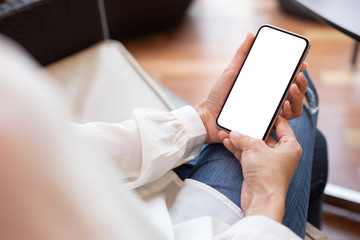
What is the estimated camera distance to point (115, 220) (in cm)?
24

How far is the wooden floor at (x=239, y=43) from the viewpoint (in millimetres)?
1058

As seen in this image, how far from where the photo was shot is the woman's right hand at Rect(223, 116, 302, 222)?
18.0 inches

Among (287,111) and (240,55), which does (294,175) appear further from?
(240,55)

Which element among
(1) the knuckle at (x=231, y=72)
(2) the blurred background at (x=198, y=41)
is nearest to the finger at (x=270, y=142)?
(1) the knuckle at (x=231, y=72)

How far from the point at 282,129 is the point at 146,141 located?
0.21 metres

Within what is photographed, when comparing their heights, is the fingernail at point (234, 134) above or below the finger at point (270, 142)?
above

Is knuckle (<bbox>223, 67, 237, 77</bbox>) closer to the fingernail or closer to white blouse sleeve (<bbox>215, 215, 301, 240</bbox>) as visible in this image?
the fingernail

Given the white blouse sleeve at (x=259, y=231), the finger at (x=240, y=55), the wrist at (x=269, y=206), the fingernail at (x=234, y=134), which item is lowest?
the wrist at (x=269, y=206)

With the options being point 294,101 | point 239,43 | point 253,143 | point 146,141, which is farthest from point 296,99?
point 239,43

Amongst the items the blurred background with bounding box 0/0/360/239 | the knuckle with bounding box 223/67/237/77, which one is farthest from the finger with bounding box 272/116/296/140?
the blurred background with bounding box 0/0/360/239

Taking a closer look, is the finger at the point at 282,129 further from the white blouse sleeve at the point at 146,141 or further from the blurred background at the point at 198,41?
the blurred background at the point at 198,41

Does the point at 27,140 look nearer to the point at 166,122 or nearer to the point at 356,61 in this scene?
the point at 166,122

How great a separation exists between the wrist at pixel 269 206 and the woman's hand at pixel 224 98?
143mm

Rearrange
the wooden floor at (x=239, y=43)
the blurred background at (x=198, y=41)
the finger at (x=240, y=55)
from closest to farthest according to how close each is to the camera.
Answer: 1. the finger at (x=240, y=55)
2. the blurred background at (x=198, y=41)
3. the wooden floor at (x=239, y=43)
